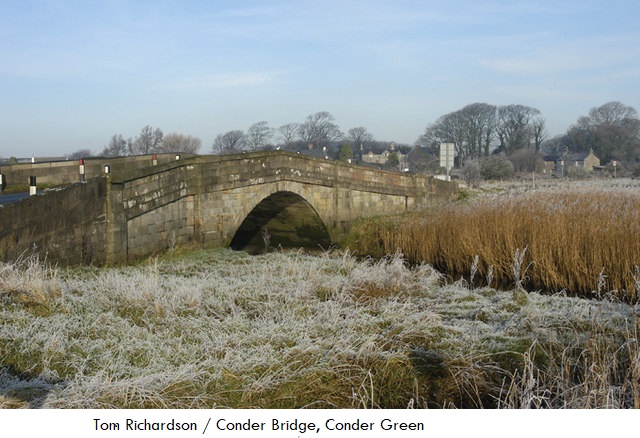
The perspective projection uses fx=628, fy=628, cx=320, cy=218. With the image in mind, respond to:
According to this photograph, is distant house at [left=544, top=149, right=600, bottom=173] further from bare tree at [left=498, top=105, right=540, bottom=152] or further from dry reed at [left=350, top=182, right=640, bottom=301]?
dry reed at [left=350, top=182, right=640, bottom=301]

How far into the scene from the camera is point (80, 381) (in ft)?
16.1

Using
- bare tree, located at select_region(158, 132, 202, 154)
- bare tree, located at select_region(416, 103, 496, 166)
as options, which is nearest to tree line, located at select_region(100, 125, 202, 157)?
bare tree, located at select_region(158, 132, 202, 154)

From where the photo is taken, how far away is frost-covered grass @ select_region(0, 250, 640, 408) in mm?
4750

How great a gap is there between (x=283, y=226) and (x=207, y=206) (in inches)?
201

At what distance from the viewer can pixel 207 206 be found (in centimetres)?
1285

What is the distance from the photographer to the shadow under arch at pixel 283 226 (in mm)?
16516

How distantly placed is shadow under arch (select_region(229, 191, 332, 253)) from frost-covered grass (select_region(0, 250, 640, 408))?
7868 millimetres

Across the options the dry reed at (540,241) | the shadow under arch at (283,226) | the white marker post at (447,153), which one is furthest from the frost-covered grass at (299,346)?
the white marker post at (447,153)

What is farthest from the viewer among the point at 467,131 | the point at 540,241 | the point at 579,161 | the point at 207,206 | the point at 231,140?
the point at 579,161

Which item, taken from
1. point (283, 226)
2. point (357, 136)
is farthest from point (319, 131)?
point (283, 226)

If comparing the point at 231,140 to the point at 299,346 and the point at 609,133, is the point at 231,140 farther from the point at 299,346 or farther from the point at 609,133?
the point at 299,346

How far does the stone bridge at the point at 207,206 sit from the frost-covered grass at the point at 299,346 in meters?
1.00

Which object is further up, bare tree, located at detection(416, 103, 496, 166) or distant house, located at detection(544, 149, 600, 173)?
bare tree, located at detection(416, 103, 496, 166)
